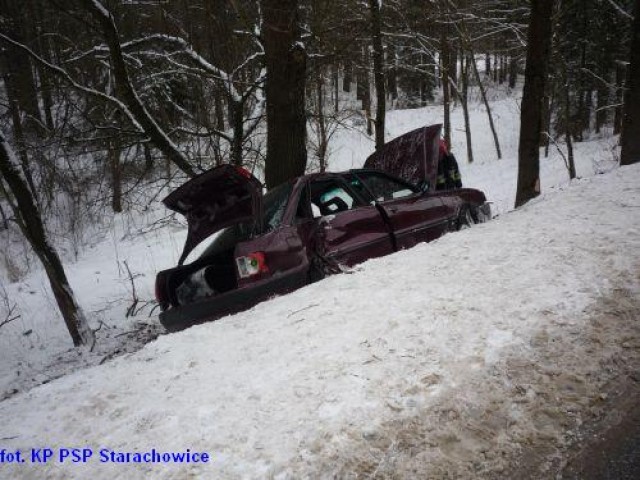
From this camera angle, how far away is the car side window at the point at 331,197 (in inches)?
182

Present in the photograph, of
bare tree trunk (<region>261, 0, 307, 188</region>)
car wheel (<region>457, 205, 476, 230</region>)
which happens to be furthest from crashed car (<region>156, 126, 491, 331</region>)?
bare tree trunk (<region>261, 0, 307, 188</region>)

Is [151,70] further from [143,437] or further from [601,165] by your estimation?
[601,165]

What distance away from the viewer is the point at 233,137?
286 inches

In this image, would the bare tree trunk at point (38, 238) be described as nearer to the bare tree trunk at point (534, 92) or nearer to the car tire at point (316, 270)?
the car tire at point (316, 270)

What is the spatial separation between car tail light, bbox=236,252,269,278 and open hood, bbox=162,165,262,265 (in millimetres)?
405

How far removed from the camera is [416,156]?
5.92 m

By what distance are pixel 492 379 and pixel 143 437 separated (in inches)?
71.1

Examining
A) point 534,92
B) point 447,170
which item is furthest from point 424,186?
point 534,92

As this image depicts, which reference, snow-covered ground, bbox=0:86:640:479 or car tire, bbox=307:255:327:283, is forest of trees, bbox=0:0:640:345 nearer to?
car tire, bbox=307:255:327:283

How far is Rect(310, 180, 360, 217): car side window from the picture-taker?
15.2ft

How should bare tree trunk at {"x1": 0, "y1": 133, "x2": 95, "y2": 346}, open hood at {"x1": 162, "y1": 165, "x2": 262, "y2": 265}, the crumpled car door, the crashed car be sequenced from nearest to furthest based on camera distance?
1. the crashed car
2. open hood at {"x1": 162, "y1": 165, "x2": 262, "y2": 265}
3. the crumpled car door
4. bare tree trunk at {"x1": 0, "y1": 133, "x2": 95, "y2": 346}

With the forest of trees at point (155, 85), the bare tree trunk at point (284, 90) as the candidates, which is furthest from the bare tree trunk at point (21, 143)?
the bare tree trunk at point (284, 90)

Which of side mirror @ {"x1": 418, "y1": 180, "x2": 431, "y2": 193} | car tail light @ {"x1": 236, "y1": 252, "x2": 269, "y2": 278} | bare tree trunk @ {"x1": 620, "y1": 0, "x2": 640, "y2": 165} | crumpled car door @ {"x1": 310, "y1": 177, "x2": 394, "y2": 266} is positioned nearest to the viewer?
car tail light @ {"x1": 236, "y1": 252, "x2": 269, "y2": 278}

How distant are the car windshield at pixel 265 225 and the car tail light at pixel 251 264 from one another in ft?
1.03
